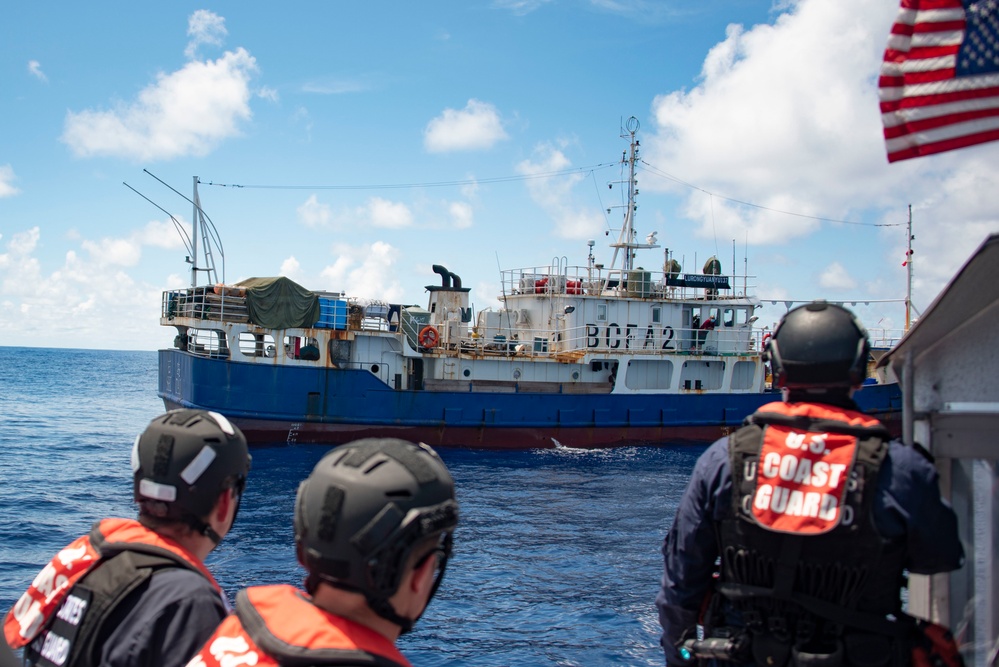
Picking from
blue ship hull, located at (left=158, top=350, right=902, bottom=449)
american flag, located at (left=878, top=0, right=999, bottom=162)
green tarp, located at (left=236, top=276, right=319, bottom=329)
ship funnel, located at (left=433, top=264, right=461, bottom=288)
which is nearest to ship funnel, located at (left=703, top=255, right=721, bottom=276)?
blue ship hull, located at (left=158, top=350, right=902, bottom=449)

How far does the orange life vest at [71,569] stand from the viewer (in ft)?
8.08

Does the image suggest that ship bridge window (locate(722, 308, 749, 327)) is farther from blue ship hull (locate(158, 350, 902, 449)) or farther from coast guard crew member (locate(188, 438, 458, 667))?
coast guard crew member (locate(188, 438, 458, 667))

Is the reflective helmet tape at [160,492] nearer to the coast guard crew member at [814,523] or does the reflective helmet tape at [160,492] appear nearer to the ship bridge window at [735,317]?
the coast guard crew member at [814,523]

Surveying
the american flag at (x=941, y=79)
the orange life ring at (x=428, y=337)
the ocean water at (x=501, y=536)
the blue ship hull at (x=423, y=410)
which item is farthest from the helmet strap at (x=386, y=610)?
the orange life ring at (x=428, y=337)

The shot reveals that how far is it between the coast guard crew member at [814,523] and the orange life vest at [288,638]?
4.84 feet

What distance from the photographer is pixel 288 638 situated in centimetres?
165

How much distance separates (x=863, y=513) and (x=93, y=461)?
76.5ft

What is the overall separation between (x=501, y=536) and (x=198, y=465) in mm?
11351

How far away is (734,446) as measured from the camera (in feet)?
9.22

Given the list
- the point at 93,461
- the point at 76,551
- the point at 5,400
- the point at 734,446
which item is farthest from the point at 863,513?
the point at 5,400

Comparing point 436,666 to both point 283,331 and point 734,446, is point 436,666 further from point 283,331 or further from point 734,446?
point 283,331

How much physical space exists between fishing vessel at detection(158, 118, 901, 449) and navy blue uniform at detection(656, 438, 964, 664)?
19287 mm

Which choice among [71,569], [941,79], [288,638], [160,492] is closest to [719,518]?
[288,638]

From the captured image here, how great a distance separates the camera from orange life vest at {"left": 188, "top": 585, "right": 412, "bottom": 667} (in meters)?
1.63
